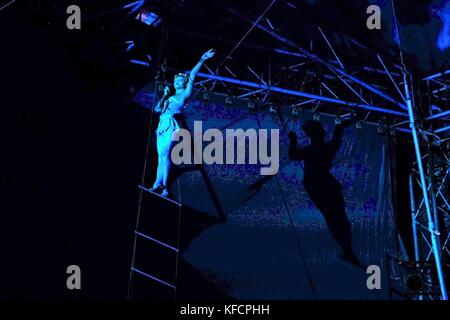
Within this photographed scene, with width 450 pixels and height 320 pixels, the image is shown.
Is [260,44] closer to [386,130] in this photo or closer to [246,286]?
[386,130]

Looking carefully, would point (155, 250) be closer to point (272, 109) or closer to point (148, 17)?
point (272, 109)

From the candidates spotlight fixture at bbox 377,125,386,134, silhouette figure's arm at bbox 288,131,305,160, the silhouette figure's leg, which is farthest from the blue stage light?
spotlight fixture at bbox 377,125,386,134

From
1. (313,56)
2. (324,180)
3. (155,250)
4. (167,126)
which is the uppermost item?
(313,56)

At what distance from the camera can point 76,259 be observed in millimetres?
6359

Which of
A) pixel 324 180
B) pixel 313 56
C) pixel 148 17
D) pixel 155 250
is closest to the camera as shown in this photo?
pixel 155 250

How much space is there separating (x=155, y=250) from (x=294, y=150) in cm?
277

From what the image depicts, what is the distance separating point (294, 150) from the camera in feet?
27.2

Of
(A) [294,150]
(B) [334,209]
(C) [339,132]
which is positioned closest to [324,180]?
(B) [334,209]

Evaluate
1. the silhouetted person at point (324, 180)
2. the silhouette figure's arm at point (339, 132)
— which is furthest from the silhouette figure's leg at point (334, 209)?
the silhouette figure's arm at point (339, 132)

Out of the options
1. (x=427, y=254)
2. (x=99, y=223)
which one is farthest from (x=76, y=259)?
(x=427, y=254)

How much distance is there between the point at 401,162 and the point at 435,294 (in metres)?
2.44

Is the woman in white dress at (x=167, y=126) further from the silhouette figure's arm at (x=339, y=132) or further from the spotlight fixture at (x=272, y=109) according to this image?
the silhouette figure's arm at (x=339, y=132)

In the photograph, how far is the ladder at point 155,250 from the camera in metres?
6.64
